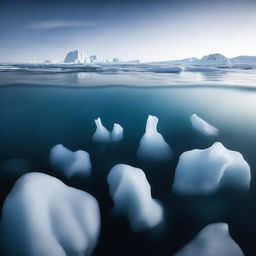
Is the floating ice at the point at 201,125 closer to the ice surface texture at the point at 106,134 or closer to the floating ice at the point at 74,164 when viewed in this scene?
the ice surface texture at the point at 106,134

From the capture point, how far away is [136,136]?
8250mm

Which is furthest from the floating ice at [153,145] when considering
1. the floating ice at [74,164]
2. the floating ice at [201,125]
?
the floating ice at [201,125]

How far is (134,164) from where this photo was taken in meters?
6.05

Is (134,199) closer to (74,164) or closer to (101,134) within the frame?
(74,164)

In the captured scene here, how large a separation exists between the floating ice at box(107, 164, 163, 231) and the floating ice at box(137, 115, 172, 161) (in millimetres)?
2091

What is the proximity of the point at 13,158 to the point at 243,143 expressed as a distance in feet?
27.1

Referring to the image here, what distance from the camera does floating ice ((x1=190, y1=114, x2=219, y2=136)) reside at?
721cm

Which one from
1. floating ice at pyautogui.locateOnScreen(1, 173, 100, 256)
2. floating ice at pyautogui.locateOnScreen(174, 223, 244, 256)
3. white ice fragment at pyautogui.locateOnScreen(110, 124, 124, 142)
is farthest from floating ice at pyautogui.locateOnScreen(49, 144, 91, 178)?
floating ice at pyautogui.locateOnScreen(174, 223, 244, 256)

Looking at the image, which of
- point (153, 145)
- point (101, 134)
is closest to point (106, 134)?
point (101, 134)

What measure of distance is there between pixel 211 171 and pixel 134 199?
5.89ft

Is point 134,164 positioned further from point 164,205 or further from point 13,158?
point 13,158

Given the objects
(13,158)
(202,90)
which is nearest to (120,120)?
(13,158)

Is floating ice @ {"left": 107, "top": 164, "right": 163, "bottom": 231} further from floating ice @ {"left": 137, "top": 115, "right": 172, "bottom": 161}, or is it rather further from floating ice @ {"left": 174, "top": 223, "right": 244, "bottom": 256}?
A: floating ice @ {"left": 137, "top": 115, "right": 172, "bottom": 161}

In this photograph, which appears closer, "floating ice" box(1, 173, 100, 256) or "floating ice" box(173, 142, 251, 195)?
"floating ice" box(1, 173, 100, 256)
